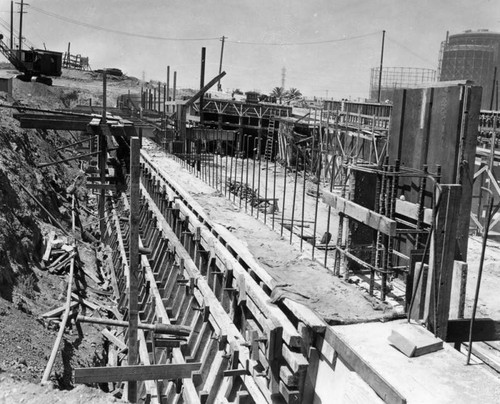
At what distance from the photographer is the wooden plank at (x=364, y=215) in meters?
6.84

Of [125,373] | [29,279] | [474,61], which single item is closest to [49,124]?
[29,279]

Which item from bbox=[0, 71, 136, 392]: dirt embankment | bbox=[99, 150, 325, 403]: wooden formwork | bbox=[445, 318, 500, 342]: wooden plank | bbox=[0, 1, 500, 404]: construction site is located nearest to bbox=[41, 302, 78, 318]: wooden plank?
bbox=[0, 1, 500, 404]: construction site

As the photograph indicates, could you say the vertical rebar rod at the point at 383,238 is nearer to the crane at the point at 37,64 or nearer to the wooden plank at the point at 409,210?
the wooden plank at the point at 409,210

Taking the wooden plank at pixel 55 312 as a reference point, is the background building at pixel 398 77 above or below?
above

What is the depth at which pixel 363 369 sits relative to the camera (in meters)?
5.27

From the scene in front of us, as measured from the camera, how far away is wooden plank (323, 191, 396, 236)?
6838mm

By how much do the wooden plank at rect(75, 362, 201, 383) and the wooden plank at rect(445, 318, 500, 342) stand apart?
3252 mm

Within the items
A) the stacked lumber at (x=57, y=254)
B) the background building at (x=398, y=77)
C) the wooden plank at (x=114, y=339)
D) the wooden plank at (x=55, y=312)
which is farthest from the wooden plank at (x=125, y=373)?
the background building at (x=398, y=77)

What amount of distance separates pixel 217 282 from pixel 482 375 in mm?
5520

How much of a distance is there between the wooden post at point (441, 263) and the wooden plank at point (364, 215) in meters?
0.55

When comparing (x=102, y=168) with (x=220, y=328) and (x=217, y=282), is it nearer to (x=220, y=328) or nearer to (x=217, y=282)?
(x=217, y=282)

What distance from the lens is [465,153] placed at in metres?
7.22

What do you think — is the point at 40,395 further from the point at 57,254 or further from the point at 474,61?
the point at 474,61

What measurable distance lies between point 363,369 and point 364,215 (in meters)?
2.64
